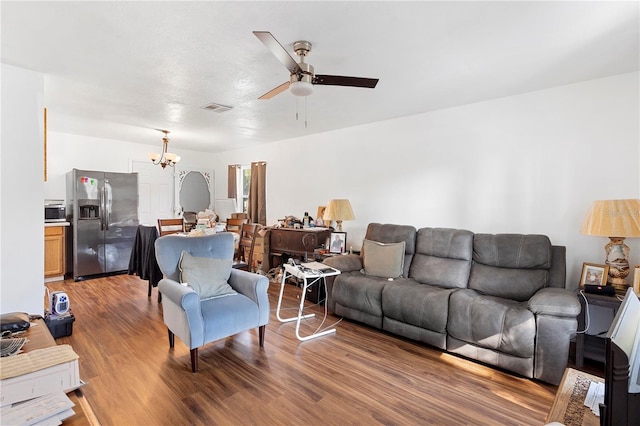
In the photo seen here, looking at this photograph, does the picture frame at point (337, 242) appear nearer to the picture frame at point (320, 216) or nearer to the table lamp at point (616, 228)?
the picture frame at point (320, 216)

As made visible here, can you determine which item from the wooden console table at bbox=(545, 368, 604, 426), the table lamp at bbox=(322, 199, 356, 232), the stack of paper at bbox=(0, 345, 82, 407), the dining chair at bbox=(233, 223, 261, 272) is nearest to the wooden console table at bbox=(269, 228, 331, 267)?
the table lamp at bbox=(322, 199, 356, 232)

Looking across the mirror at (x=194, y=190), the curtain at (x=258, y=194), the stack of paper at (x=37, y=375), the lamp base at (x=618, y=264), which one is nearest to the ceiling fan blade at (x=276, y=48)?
the stack of paper at (x=37, y=375)

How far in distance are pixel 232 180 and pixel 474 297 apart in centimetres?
572

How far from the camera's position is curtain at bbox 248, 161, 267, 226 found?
6324 millimetres

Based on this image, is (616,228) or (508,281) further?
(508,281)

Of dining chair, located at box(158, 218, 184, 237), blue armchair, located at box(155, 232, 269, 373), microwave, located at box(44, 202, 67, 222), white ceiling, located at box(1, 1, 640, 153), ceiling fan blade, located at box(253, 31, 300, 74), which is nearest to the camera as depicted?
ceiling fan blade, located at box(253, 31, 300, 74)

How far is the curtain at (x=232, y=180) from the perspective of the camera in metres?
7.00

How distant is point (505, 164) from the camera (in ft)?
11.2

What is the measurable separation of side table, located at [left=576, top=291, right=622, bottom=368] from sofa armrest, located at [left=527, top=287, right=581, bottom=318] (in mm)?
218

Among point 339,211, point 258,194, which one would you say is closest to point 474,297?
point 339,211

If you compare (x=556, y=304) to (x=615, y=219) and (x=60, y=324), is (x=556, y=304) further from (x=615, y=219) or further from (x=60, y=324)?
(x=60, y=324)

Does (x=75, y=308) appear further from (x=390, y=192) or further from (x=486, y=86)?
(x=486, y=86)

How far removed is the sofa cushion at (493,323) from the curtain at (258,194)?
4.36m

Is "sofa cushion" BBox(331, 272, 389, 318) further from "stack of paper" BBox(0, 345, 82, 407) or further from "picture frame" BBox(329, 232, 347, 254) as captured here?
"stack of paper" BBox(0, 345, 82, 407)
